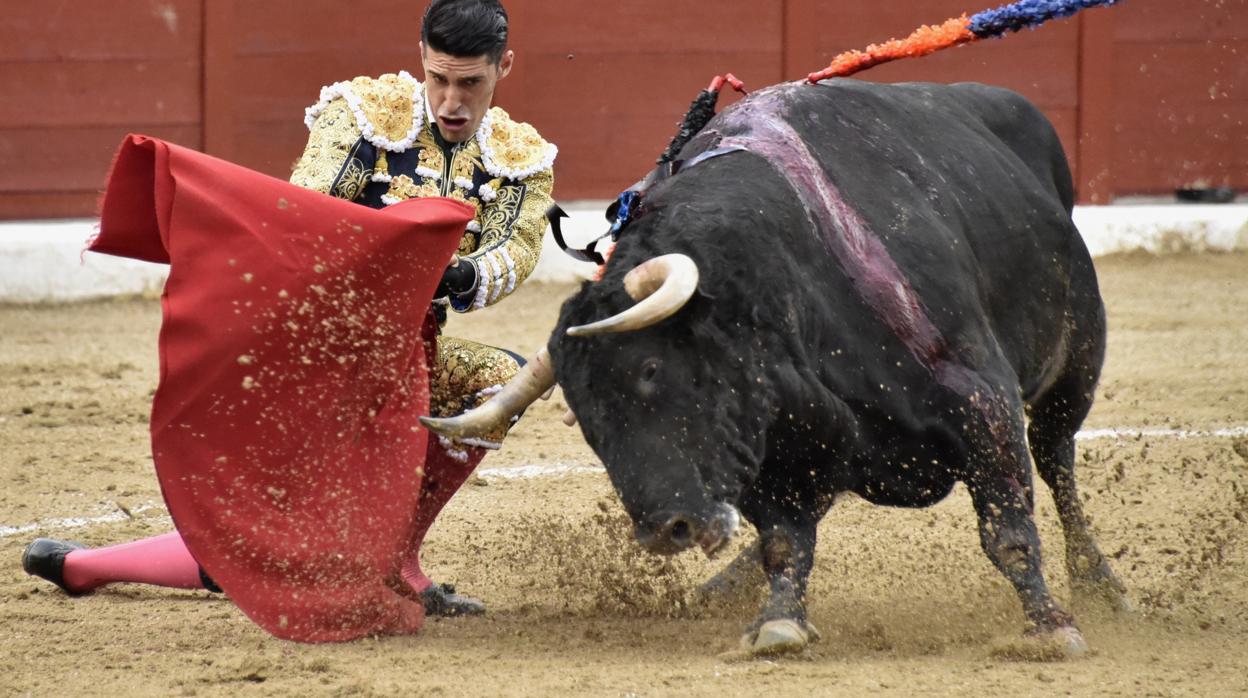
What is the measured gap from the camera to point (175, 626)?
3199 millimetres

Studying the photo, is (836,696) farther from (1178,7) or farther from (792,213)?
(1178,7)

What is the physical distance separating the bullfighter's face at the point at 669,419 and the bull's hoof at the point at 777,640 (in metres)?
0.31

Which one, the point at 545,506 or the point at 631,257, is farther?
the point at 545,506

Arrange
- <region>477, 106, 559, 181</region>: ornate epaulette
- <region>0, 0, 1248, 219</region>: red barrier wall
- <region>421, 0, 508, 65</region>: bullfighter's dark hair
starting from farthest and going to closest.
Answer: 1. <region>0, 0, 1248, 219</region>: red barrier wall
2. <region>477, 106, 559, 181</region>: ornate epaulette
3. <region>421, 0, 508, 65</region>: bullfighter's dark hair

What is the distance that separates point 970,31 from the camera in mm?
3357

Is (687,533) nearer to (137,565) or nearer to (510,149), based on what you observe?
(510,149)

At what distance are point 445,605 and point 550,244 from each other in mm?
4187

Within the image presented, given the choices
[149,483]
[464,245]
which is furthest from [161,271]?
[464,245]

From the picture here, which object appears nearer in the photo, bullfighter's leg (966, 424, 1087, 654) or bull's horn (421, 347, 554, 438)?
bull's horn (421, 347, 554, 438)

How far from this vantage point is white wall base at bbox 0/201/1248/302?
7.01m

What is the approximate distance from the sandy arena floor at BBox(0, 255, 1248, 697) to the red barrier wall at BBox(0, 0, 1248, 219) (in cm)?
232

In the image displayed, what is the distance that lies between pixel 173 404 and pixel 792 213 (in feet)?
3.39

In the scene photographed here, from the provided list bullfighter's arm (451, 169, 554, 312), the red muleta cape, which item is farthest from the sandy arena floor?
bullfighter's arm (451, 169, 554, 312)

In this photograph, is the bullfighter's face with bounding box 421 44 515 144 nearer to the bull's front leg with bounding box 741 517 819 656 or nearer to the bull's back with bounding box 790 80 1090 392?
the bull's back with bounding box 790 80 1090 392
